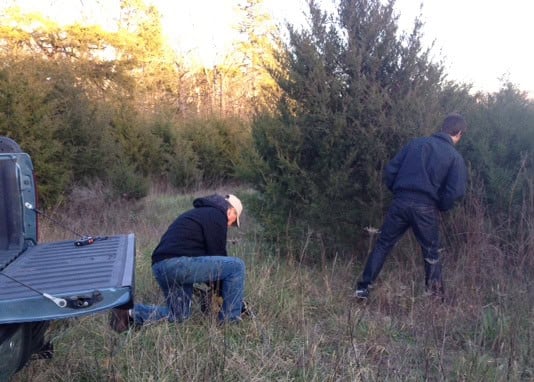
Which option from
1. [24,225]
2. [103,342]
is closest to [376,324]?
[103,342]

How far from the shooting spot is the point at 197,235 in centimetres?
464

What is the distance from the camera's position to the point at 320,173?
7152 mm

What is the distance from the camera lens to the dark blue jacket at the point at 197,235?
462 cm

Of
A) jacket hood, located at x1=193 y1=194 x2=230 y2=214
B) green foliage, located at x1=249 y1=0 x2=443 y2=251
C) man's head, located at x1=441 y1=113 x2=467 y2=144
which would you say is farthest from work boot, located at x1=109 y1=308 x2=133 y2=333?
man's head, located at x1=441 y1=113 x2=467 y2=144

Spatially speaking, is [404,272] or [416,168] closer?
[416,168]

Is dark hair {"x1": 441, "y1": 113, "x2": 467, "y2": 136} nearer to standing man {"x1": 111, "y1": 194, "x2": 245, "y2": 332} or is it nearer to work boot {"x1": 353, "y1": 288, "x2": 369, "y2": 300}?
work boot {"x1": 353, "y1": 288, "x2": 369, "y2": 300}

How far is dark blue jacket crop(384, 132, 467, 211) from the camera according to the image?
574cm

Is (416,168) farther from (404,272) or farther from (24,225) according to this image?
(24,225)

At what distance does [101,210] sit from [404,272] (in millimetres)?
7181

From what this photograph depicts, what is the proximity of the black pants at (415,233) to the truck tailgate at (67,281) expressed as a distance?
2.74m

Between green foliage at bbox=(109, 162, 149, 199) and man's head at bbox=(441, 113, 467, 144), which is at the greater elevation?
man's head at bbox=(441, 113, 467, 144)

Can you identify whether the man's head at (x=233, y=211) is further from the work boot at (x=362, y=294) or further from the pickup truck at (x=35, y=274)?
the work boot at (x=362, y=294)

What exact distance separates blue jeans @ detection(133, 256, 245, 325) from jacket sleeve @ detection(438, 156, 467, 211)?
2.30 metres

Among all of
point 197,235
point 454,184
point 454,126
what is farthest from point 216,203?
point 454,126
